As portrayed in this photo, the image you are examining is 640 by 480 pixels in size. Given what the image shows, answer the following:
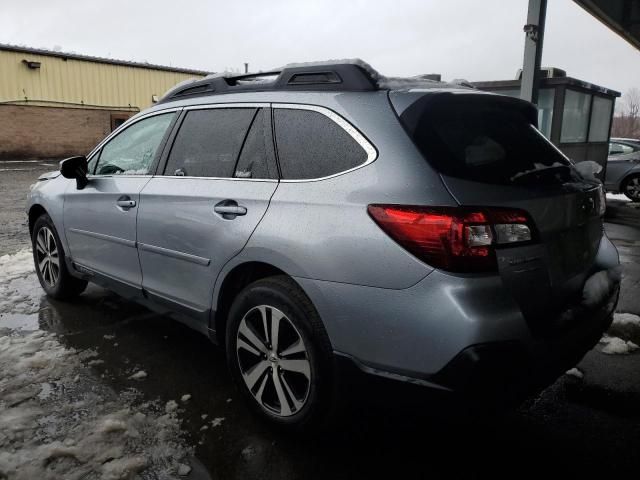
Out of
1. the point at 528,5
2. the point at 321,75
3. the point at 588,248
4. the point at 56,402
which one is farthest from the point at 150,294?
the point at 528,5

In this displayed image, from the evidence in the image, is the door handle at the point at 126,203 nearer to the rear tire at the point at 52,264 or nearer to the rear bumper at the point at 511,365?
the rear tire at the point at 52,264

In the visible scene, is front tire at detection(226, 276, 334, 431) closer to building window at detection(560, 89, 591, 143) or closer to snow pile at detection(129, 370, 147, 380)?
snow pile at detection(129, 370, 147, 380)

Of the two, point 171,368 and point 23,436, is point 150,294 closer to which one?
point 171,368

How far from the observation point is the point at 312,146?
2.34 m

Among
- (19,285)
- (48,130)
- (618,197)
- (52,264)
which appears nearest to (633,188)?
(618,197)

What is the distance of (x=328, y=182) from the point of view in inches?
85.8

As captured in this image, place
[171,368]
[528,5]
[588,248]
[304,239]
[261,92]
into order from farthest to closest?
[528,5] < [171,368] < [261,92] < [588,248] < [304,239]

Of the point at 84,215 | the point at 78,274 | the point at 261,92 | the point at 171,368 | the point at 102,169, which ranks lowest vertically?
the point at 171,368

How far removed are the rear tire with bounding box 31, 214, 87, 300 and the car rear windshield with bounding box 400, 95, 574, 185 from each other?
346cm

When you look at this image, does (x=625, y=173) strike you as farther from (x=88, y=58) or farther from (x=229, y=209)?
(x=88, y=58)

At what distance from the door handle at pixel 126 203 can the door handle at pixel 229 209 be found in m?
0.94

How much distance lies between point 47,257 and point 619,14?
1367 centimetres

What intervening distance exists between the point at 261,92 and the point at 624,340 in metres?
3.12

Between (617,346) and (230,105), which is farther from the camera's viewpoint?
(617,346)
